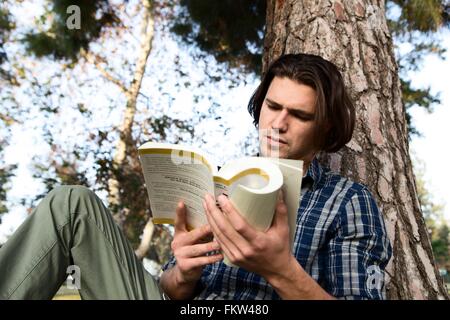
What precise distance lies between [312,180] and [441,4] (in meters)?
4.47

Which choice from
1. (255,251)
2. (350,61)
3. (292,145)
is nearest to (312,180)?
(292,145)

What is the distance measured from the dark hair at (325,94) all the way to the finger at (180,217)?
0.49m

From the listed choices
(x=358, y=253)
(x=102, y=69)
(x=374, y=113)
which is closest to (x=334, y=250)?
(x=358, y=253)

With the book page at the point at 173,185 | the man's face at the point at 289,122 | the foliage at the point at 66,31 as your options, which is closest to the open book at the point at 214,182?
the book page at the point at 173,185

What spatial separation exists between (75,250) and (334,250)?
0.64 metres

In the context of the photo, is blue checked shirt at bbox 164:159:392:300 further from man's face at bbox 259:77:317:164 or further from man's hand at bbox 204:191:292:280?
man's hand at bbox 204:191:292:280

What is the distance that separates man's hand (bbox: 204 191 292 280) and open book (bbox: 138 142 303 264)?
0.06 feet

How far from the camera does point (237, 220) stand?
3.37 ft

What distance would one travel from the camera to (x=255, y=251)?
1.06 metres

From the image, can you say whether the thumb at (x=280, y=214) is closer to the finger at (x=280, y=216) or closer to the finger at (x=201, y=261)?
the finger at (x=280, y=216)

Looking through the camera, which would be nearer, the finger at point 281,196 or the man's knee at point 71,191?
the finger at point 281,196

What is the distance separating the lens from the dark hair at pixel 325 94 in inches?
60.5

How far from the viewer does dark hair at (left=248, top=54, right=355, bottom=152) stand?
1.54m

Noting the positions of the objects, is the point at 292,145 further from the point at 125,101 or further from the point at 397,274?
the point at 125,101
